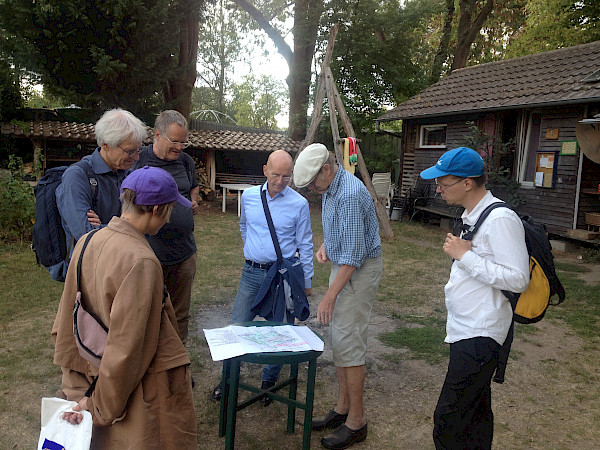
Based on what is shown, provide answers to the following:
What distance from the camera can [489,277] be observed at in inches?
88.1

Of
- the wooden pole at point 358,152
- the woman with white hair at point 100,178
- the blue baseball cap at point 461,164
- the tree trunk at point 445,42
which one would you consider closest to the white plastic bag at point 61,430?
the woman with white hair at point 100,178

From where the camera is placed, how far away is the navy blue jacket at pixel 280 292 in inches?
136

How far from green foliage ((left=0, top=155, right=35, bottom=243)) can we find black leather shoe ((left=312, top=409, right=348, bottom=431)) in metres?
8.05

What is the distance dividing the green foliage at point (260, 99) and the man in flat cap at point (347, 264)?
47.9 m

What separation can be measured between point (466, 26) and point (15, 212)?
16.4m

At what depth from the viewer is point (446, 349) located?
488 centimetres

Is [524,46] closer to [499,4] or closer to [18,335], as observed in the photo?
[499,4]

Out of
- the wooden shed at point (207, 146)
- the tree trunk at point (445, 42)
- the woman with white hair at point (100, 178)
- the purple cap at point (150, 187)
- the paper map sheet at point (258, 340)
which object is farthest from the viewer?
the tree trunk at point (445, 42)

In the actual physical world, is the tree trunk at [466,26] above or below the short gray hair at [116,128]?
above

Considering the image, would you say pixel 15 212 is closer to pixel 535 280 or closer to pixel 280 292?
pixel 280 292

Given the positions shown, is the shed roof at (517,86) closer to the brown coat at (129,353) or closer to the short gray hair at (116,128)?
the short gray hair at (116,128)

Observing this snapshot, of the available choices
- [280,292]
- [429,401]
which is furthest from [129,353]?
[429,401]

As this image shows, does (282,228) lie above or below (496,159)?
below

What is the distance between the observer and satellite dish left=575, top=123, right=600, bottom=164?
6673 millimetres
